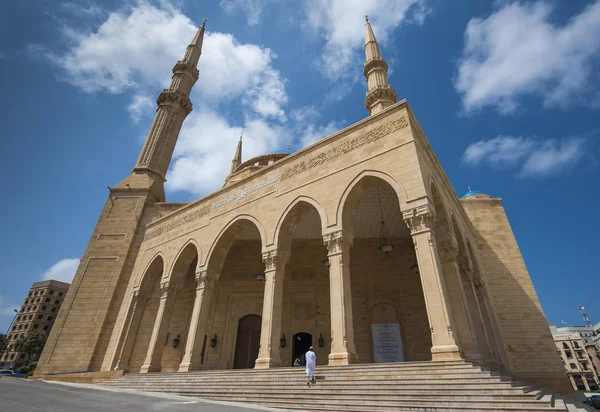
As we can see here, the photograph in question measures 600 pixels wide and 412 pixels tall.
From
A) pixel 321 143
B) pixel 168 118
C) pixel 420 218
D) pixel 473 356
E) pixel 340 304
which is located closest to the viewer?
pixel 473 356

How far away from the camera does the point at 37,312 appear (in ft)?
149

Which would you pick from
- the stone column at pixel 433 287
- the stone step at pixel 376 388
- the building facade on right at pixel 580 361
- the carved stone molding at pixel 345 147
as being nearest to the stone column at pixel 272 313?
the stone step at pixel 376 388

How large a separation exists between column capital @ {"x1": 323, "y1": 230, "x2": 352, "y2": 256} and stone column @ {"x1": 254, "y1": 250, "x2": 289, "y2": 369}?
1.81 metres

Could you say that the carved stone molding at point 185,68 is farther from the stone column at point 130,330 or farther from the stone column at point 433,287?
the stone column at point 433,287

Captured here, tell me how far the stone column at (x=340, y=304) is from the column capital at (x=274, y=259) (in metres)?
1.75

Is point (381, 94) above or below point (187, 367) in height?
above

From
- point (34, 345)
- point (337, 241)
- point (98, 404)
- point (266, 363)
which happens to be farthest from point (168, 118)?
point (34, 345)

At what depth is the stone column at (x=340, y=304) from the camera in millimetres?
6930

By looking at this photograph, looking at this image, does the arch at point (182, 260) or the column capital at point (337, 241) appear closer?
the column capital at point (337, 241)

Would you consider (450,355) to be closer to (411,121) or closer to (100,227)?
(411,121)

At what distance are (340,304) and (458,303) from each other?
2.64 m

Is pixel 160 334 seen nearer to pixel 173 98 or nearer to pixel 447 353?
pixel 447 353

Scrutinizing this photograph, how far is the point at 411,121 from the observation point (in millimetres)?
8570

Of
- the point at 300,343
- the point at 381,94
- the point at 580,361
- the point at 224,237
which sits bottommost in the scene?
the point at 300,343
